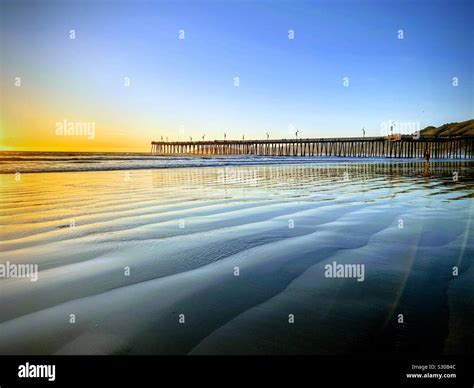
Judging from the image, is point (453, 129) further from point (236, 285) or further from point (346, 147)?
point (236, 285)

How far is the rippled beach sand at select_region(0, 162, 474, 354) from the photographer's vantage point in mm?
2082

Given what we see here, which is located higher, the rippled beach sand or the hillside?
the hillside

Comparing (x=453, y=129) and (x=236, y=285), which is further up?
(x=453, y=129)

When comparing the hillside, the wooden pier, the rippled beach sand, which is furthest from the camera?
the hillside

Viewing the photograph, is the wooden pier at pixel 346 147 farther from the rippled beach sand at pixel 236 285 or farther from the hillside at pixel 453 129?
the rippled beach sand at pixel 236 285

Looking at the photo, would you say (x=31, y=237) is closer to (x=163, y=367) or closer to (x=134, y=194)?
(x=163, y=367)

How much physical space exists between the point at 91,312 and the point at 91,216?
3949 mm

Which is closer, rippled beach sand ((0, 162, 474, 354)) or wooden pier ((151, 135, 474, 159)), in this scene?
rippled beach sand ((0, 162, 474, 354))

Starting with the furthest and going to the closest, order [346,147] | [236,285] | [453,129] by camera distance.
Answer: [453,129], [346,147], [236,285]

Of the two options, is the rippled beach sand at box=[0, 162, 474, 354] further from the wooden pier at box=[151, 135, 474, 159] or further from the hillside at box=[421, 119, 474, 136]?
the hillside at box=[421, 119, 474, 136]

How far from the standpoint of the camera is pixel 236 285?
291 cm

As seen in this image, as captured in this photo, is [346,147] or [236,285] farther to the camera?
[346,147]

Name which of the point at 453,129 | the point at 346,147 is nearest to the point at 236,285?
the point at 346,147

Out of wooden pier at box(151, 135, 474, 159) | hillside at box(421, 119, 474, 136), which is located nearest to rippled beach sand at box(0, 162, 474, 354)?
wooden pier at box(151, 135, 474, 159)
